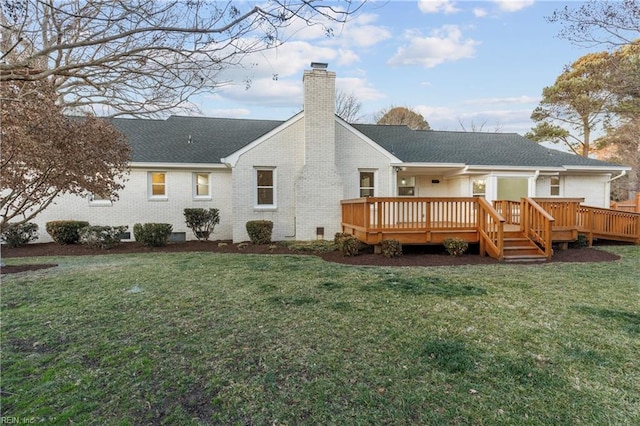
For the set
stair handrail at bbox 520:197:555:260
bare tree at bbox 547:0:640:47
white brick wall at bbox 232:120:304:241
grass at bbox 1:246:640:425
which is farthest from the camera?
white brick wall at bbox 232:120:304:241

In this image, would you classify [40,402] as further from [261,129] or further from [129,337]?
[261,129]

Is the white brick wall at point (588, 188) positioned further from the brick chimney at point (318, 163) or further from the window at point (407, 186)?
the brick chimney at point (318, 163)

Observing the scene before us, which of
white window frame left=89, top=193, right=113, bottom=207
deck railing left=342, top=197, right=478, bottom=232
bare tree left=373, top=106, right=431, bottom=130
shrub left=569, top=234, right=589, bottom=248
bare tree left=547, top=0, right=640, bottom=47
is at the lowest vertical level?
shrub left=569, top=234, right=589, bottom=248

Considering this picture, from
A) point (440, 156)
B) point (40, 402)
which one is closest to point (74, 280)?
point (40, 402)

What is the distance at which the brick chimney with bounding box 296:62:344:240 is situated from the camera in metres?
11.3

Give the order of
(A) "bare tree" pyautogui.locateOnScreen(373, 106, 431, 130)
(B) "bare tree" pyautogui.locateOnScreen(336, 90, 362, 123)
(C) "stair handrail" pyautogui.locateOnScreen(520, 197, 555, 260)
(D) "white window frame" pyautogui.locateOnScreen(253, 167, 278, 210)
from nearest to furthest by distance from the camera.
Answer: (C) "stair handrail" pyautogui.locateOnScreen(520, 197, 555, 260) → (D) "white window frame" pyautogui.locateOnScreen(253, 167, 278, 210) → (B) "bare tree" pyautogui.locateOnScreen(336, 90, 362, 123) → (A) "bare tree" pyautogui.locateOnScreen(373, 106, 431, 130)

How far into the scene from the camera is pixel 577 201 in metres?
10.1

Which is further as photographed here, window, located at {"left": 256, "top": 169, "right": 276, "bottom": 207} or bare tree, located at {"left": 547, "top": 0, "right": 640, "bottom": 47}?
window, located at {"left": 256, "top": 169, "right": 276, "bottom": 207}

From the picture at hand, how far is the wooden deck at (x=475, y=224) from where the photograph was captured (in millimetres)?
8750

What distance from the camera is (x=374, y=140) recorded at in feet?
48.5

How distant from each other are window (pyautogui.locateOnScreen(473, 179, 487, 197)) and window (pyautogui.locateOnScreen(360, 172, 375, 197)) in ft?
15.0

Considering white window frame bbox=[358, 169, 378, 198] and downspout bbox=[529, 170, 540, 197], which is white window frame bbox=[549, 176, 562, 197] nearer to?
downspout bbox=[529, 170, 540, 197]

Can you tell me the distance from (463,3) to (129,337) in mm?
9625

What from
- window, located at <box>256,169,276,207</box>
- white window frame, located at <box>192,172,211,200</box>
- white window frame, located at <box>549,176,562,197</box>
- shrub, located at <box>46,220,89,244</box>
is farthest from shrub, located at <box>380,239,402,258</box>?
shrub, located at <box>46,220,89,244</box>
